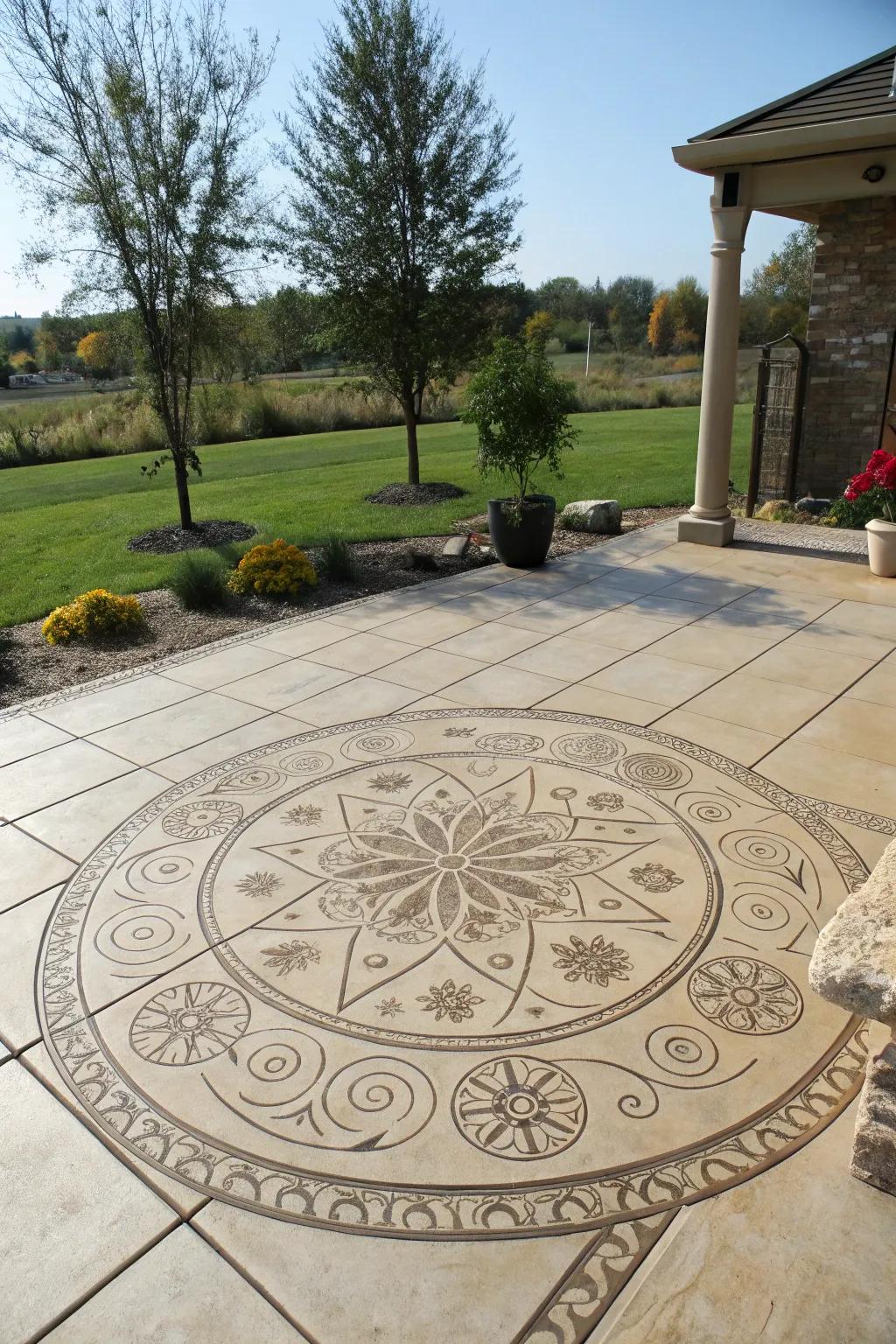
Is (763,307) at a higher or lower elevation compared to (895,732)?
higher

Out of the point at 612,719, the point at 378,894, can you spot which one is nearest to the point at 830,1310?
the point at 378,894

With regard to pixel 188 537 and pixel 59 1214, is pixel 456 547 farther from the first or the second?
pixel 59 1214

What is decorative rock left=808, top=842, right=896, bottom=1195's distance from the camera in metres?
1.95

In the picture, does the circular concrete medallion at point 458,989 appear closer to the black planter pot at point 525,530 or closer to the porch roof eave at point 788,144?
the black planter pot at point 525,530

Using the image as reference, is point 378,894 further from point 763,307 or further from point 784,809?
point 763,307

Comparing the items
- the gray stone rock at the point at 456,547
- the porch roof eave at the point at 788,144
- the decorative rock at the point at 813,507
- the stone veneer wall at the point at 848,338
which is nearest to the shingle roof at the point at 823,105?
the porch roof eave at the point at 788,144

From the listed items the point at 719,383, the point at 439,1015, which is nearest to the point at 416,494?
the point at 719,383

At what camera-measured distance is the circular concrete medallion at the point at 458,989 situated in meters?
2.25

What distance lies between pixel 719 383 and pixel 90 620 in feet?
20.4

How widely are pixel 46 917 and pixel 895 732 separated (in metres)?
4.17

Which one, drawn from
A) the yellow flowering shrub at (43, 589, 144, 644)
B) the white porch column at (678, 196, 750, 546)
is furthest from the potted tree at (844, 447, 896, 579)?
the yellow flowering shrub at (43, 589, 144, 644)

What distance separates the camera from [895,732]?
15.3 feet

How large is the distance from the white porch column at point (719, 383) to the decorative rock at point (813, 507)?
1.55 m

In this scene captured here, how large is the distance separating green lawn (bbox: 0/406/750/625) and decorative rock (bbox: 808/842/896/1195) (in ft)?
22.8
